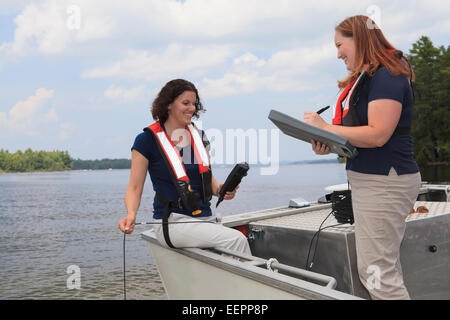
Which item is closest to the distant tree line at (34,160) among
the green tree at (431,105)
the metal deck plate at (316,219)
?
the green tree at (431,105)

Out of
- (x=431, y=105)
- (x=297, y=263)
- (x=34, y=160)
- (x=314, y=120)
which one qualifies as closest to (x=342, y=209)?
(x=297, y=263)

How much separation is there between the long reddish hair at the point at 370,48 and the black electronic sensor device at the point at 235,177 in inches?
41.3

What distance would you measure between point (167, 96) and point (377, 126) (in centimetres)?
147

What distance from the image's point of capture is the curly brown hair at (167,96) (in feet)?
9.09

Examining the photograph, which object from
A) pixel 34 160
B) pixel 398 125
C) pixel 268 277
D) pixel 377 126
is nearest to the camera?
pixel 377 126

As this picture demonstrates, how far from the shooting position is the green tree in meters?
43.4

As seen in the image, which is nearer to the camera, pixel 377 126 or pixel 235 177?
pixel 377 126

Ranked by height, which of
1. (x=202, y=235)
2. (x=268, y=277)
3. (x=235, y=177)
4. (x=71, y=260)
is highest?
(x=235, y=177)

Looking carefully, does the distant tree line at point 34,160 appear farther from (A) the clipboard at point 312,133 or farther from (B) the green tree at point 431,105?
(A) the clipboard at point 312,133

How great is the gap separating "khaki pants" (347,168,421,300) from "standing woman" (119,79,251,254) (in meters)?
0.97

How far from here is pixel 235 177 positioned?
2758mm

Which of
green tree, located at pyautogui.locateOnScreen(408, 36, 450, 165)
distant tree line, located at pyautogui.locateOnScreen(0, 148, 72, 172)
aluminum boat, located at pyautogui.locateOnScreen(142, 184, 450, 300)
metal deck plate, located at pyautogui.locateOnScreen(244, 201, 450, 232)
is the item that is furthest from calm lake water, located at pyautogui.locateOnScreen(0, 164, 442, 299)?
distant tree line, located at pyautogui.locateOnScreen(0, 148, 72, 172)

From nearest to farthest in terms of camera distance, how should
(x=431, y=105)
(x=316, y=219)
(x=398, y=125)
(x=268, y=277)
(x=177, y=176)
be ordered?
(x=398, y=125), (x=268, y=277), (x=177, y=176), (x=316, y=219), (x=431, y=105)

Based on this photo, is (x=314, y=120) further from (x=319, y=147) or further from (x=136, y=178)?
(x=136, y=178)
